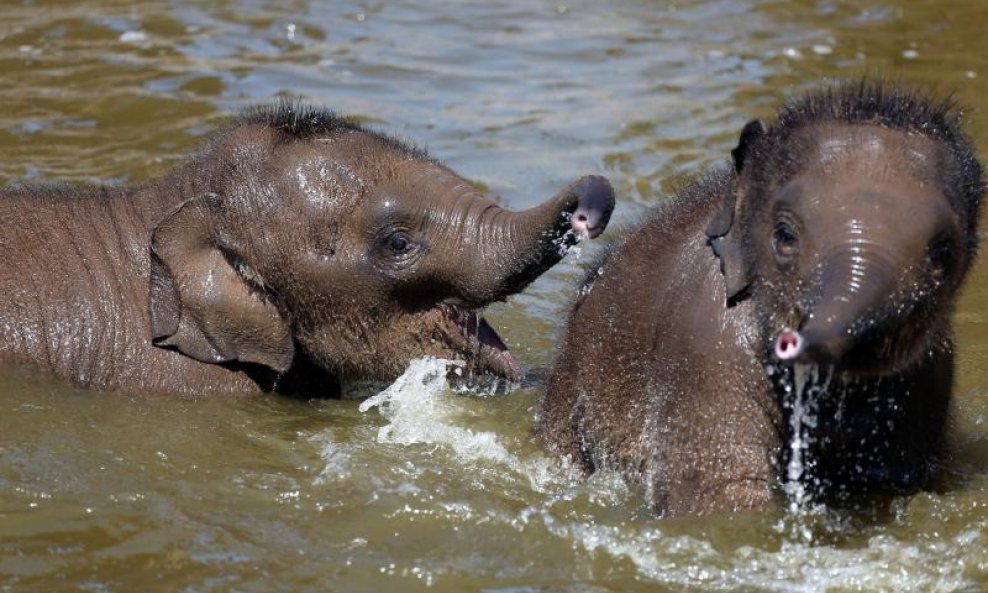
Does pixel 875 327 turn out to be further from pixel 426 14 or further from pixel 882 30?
pixel 426 14

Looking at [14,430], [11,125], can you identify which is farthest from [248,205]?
[11,125]

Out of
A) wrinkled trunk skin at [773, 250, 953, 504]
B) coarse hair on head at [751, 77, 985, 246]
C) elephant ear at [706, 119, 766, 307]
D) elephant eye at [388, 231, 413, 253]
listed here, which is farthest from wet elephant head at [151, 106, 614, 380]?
wrinkled trunk skin at [773, 250, 953, 504]

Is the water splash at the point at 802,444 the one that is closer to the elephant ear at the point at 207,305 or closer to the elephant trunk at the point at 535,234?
the elephant trunk at the point at 535,234

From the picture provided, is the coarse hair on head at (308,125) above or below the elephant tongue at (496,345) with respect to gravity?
above

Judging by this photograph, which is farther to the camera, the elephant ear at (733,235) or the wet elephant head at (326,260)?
the wet elephant head at (326,260)

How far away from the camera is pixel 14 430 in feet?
26.9

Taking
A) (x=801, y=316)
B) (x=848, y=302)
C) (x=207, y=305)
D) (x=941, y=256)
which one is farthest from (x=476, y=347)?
(x=848, y=302)

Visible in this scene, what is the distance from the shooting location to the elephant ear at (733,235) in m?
6.60

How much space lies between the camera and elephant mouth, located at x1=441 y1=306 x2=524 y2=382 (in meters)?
8.76

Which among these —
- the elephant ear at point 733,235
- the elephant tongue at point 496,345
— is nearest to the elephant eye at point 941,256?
the elephant ear at point 733,235

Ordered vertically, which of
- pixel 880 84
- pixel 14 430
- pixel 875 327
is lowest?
pixel 14 430

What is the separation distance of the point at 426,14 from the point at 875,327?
1177 centimetres

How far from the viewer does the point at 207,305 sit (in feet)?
28.3

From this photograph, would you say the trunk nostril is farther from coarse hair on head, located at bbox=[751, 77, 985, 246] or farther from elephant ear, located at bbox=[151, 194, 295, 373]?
elephant ear, located at bbox=[151, 194, 295, 373]
